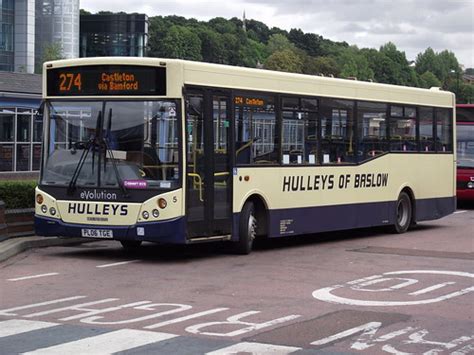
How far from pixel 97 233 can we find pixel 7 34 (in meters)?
80.5

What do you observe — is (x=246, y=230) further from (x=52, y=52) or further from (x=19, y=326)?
(x=52, y=52)

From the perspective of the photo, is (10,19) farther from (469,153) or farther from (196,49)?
(469,153)

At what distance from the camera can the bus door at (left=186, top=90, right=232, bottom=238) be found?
14.6 m

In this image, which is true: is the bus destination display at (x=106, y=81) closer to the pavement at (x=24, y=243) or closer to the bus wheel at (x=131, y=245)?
the pavement at (x=24, y=243)

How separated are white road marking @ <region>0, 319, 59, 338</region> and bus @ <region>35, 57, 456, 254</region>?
477 centimetres

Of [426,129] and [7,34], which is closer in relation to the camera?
[426,129]

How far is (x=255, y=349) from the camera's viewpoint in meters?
8.38

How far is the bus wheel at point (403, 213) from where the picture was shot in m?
20.4

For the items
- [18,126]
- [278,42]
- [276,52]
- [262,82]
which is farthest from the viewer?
[278,42]

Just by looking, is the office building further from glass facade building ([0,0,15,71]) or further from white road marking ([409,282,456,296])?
white road marking ([409,282,456,296])

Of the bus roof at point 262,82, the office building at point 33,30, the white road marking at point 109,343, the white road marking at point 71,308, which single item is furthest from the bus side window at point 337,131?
the office building at point 33,30

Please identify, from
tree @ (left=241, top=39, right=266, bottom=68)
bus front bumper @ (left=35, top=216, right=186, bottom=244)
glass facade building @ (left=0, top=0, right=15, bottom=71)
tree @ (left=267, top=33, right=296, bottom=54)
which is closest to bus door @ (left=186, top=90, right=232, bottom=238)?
bus front bumper @ (left=35, top=216, right=186, bottom=244)

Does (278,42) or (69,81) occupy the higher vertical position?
(278,42)

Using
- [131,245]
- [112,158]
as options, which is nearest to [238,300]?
[112,158]
